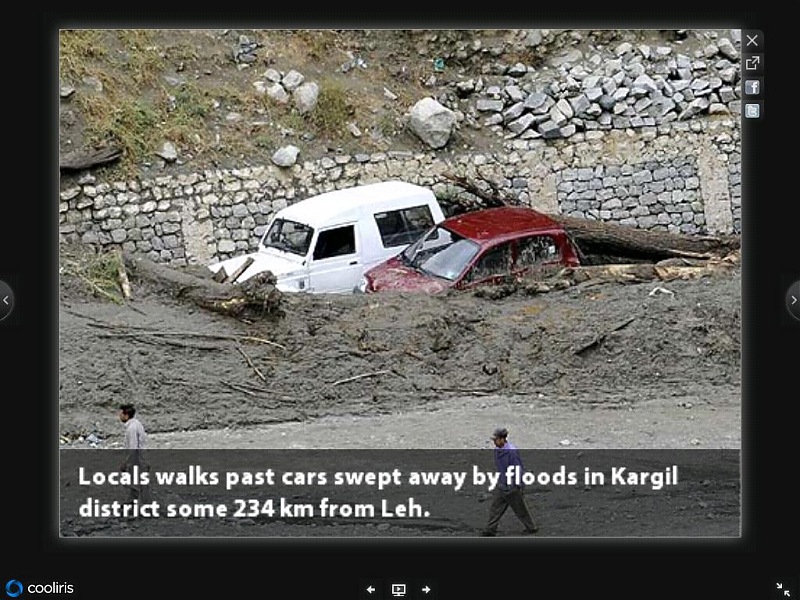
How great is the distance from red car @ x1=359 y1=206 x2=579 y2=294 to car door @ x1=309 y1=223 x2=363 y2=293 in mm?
203

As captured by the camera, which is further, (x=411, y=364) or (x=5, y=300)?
(x=411, y=364)

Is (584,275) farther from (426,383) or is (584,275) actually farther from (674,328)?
(426,383)

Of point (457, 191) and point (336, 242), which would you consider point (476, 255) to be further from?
point (457, 191)

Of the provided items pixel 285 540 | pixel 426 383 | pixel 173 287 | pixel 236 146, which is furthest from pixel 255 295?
pixel 285 540

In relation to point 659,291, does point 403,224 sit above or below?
above

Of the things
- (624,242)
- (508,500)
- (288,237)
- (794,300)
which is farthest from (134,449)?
(624,242)

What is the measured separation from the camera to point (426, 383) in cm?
814

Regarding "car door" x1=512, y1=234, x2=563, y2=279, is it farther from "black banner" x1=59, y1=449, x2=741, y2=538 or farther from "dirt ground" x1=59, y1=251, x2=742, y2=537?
"black banner" x1=59, y1=449, x2=741, y2=538

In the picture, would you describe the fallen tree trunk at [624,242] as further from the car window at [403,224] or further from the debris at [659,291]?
the debris at [659,291]

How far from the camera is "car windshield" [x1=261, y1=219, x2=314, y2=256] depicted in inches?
417

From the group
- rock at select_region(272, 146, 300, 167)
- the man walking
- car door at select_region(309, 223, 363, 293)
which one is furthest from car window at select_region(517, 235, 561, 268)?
the man walking

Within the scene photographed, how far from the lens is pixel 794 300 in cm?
392

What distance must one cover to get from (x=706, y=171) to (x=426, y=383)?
483cm

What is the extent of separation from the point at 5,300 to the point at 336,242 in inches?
268
